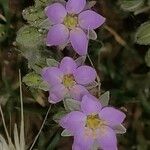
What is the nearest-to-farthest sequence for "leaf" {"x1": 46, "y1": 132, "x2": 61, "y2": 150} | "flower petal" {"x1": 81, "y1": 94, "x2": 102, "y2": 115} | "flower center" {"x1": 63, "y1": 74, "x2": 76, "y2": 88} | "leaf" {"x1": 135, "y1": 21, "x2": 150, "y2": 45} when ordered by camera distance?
1. "flower petal" {"x1": 81, "y1": 94, "x2": 102, "y2": 115}
2. "flower center" {"x1": 63, "y1": 74, "x2": 76, "y2": 88}
3. "leaf" {"x1": 135, "y1": 21, "x2": 150, "y2": 45}
4. "leaf" {"x1": 46, "y1": 132, "x2": 61, "y2": 150}

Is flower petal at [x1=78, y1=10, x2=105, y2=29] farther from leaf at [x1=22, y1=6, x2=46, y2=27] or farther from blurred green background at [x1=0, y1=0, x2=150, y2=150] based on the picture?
blurred green background at [x1=0, y1=0, x2=150, y2=150]

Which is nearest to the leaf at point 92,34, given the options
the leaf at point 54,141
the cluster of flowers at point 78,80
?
the cluster of flowers at point 78,80

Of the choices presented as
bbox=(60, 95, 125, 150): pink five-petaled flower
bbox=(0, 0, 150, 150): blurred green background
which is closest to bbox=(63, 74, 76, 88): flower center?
bbox=(60, 95, 125, 150): pink five-petaled flower

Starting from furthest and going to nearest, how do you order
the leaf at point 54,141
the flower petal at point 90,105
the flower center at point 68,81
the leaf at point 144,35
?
the leaf at point 54,141
the leaf at point 144,35
the flower center at point 68,81
the flower petal at point 90,105

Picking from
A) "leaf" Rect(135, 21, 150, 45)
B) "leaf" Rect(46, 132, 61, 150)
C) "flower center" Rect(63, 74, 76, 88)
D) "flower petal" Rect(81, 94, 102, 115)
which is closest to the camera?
"flower petal" Rect(81, 94, 102, 115)

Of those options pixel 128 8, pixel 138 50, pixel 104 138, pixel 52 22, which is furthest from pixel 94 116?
pixel 138 50

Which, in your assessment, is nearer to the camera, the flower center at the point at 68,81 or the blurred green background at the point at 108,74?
the flower center at the point at 68,81

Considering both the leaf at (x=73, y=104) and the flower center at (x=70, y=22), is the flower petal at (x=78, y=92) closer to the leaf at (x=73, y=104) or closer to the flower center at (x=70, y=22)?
the leaf at (x=73, y=104)

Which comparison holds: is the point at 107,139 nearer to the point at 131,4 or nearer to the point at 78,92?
the point at 78,92
